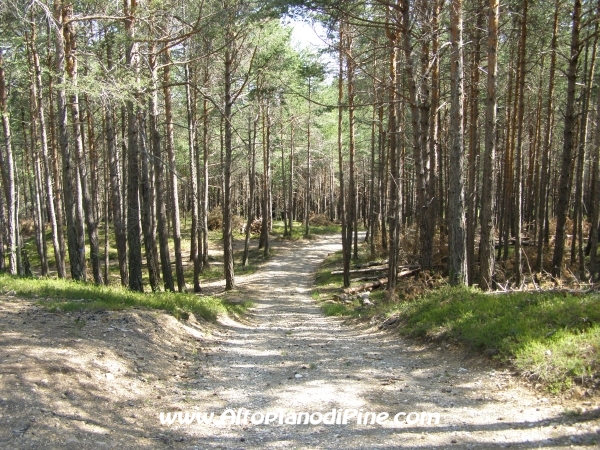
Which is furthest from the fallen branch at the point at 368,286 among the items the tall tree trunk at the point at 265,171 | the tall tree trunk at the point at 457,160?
the tall tree trunk at the point at 265,171

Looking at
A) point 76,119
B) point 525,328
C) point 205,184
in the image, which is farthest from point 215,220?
point 525,328

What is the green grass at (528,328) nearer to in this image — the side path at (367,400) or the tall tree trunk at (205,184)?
the side path at (367,400)

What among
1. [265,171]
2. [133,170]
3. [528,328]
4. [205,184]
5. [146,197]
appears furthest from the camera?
[265,171]

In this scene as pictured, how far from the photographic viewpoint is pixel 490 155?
11531 millimetres

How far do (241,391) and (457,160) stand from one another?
7.03 metres

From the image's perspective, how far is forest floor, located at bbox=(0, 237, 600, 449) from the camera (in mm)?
4227

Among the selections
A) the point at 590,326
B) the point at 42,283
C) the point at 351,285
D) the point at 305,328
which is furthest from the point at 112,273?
the point at 590,326

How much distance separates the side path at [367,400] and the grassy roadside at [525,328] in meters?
0.31

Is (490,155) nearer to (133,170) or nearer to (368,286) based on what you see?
(368,286)

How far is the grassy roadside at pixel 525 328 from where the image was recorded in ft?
16.4

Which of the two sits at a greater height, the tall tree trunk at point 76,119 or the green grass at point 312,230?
the tall tree trunk at point 76,119

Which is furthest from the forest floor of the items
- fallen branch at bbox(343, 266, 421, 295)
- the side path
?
fallen branch at bbox(343, 266, 421, 295)

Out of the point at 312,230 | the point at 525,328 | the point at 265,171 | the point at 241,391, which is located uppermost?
the point at 265,171

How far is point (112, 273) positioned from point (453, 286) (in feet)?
79.0
